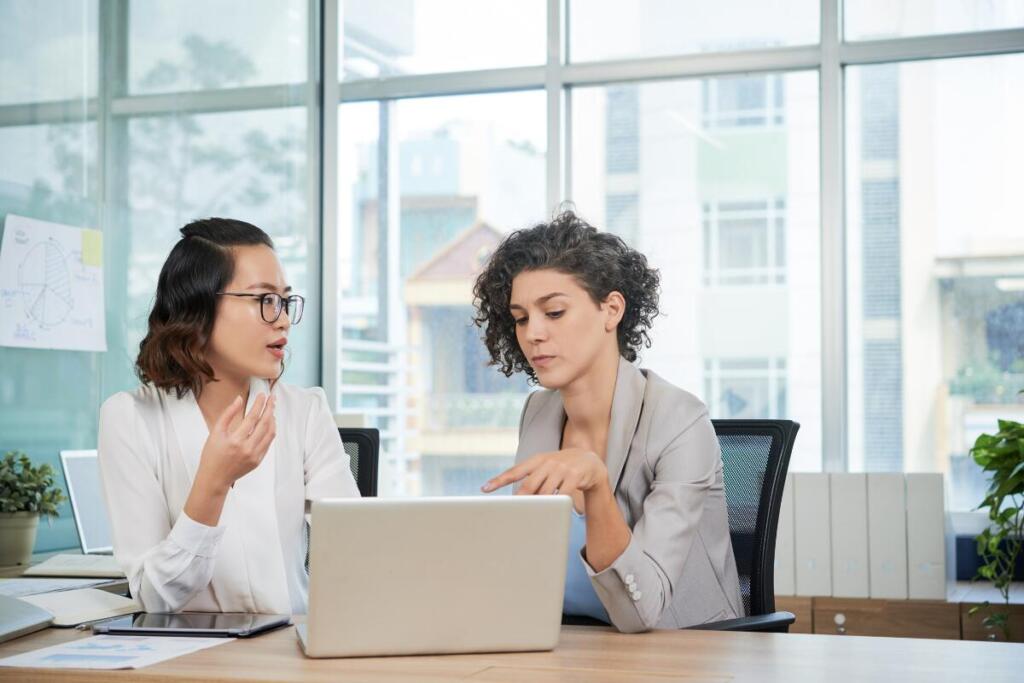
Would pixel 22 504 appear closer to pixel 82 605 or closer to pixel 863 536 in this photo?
pixel 82 605

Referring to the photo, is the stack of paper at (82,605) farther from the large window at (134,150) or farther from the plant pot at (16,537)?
the large window at (134,150)

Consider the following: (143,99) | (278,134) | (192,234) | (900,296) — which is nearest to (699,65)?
(900,296)

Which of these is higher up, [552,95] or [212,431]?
[552,95]

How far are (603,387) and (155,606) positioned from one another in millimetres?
811

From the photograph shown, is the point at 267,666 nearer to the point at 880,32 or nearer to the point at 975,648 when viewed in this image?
the point at 975,648

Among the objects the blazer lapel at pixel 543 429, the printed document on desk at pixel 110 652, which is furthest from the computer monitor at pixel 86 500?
the printed document on desk at pixel 110 652

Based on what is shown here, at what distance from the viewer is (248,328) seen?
70.2 inches

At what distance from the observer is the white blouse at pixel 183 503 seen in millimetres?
1649

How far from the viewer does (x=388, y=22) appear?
4648mm

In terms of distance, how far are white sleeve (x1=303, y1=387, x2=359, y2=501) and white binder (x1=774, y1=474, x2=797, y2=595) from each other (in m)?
1.91

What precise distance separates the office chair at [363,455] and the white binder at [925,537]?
6.02 ft

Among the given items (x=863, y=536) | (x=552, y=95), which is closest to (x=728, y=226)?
(x=552, y=95)

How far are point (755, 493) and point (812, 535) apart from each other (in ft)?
4.55

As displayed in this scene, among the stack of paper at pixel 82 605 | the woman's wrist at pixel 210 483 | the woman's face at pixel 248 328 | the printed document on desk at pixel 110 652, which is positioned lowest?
the stack of paper at pixel 82 605
